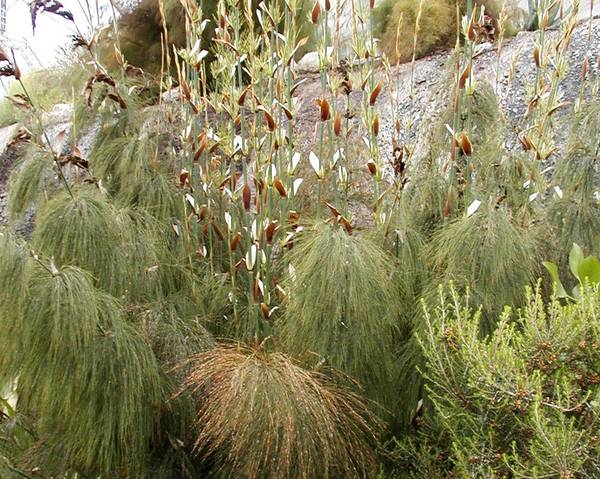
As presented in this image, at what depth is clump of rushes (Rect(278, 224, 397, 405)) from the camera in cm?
178

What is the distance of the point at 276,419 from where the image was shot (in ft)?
5.34

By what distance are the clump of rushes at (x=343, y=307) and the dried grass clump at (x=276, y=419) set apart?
0.09 metres

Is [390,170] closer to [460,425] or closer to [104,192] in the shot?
[104,192]

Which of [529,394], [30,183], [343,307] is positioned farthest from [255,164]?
[529,394]

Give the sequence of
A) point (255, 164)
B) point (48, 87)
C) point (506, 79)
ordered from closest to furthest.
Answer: point (255, 164)
point (506, 79)
point (48, 87)

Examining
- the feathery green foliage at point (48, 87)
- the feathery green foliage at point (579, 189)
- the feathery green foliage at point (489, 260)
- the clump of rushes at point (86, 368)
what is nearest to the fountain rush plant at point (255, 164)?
the clump of rushes at point (86, 368)

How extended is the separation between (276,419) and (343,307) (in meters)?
0.33

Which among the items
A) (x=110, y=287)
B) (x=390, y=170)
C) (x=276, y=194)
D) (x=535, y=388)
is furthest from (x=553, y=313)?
(x=390, y=170)

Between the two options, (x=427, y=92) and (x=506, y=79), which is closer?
(x=506, y=79)

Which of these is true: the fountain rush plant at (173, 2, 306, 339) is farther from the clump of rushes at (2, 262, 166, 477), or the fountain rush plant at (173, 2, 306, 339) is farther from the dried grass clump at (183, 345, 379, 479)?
the clump of rushes at (2, 262, 166, 477)

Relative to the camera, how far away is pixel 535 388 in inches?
56.8

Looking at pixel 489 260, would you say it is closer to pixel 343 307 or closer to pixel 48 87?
pixel 343 307

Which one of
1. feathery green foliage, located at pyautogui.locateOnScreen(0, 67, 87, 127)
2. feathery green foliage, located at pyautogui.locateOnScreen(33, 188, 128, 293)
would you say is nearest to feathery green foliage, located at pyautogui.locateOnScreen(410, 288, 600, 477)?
feathery green foliage, located at pyautogui.locateOnScreen(33, 188, 128, 293)

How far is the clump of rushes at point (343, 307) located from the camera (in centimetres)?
178
